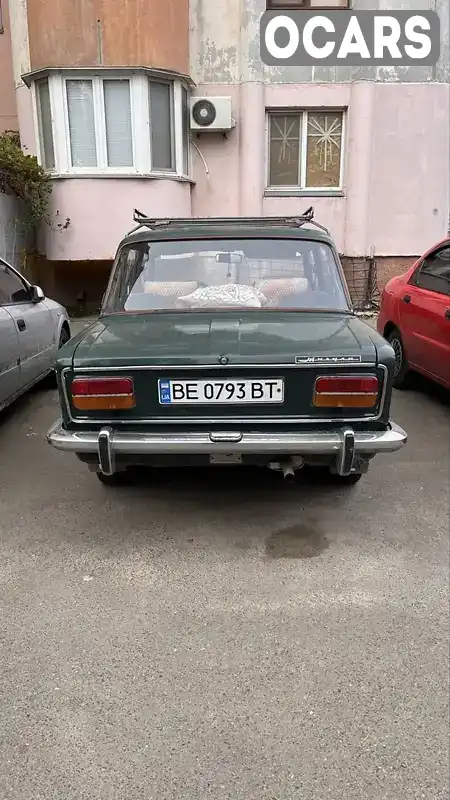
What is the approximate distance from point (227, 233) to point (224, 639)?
2749 mm

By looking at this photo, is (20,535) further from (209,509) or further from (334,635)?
(334,635)

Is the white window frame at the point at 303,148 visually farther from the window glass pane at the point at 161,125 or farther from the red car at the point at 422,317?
the red car at the point at 422,317

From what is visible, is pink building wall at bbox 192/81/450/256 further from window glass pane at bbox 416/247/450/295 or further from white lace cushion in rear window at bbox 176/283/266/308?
white lace cushion in rear window at bbox 176/283/266/308

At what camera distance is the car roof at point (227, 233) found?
4250 millimetres

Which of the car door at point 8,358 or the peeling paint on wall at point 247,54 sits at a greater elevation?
the peeling paint on wall at point 247,54

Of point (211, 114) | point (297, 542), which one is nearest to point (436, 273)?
point (297, 542)

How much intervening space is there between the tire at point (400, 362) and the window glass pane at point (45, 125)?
7.03 metres

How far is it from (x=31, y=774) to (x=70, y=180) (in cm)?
985

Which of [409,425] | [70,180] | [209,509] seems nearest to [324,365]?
[209,509]

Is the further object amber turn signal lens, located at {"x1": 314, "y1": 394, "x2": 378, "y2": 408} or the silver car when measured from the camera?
the silver car

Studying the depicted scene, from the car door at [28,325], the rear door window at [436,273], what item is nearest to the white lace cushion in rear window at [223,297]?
the car door at [28,325]

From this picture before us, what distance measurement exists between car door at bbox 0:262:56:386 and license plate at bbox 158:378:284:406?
256 cm

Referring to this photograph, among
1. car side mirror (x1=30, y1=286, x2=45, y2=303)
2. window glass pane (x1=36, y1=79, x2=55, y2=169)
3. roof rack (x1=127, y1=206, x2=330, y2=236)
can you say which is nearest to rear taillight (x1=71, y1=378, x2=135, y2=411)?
roof rack (x1=127, y1=206, x2=330, y2=236)

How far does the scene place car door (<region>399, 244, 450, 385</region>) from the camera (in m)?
5.50
